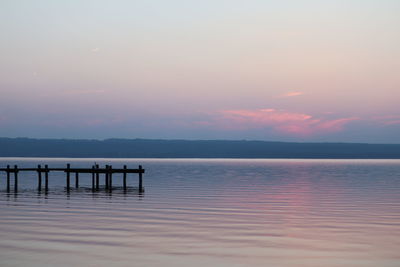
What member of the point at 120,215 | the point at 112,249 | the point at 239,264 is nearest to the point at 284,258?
the point at 239,264

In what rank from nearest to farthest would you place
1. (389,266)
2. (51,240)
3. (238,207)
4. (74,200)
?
A: (389,266), (51,240), (238,207), (74,200)

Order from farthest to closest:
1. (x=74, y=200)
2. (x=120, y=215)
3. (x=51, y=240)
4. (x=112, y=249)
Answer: (x=74, y=200)
(x=120, y=215)
(x=51, y=240)
(x=112, y=249)

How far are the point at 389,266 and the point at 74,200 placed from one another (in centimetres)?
3143

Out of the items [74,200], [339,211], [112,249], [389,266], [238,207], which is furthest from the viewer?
[74,200]

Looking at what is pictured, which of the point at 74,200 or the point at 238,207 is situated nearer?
the point at 238,207

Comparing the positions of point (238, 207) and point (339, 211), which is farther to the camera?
point (238, 207)

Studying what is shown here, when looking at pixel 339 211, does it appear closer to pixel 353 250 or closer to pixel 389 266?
pixel 353 250

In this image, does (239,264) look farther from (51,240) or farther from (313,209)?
(313,209)

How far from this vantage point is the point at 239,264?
2062 centimetres

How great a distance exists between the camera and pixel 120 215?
3556 cm

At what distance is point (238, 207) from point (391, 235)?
A: 52.2 feet

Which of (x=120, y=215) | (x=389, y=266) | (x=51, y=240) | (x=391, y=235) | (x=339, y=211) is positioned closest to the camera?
(x=389, y=266)

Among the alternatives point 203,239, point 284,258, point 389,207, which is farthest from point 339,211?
point 284,258

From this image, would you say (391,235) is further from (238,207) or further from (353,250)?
(238,207)
